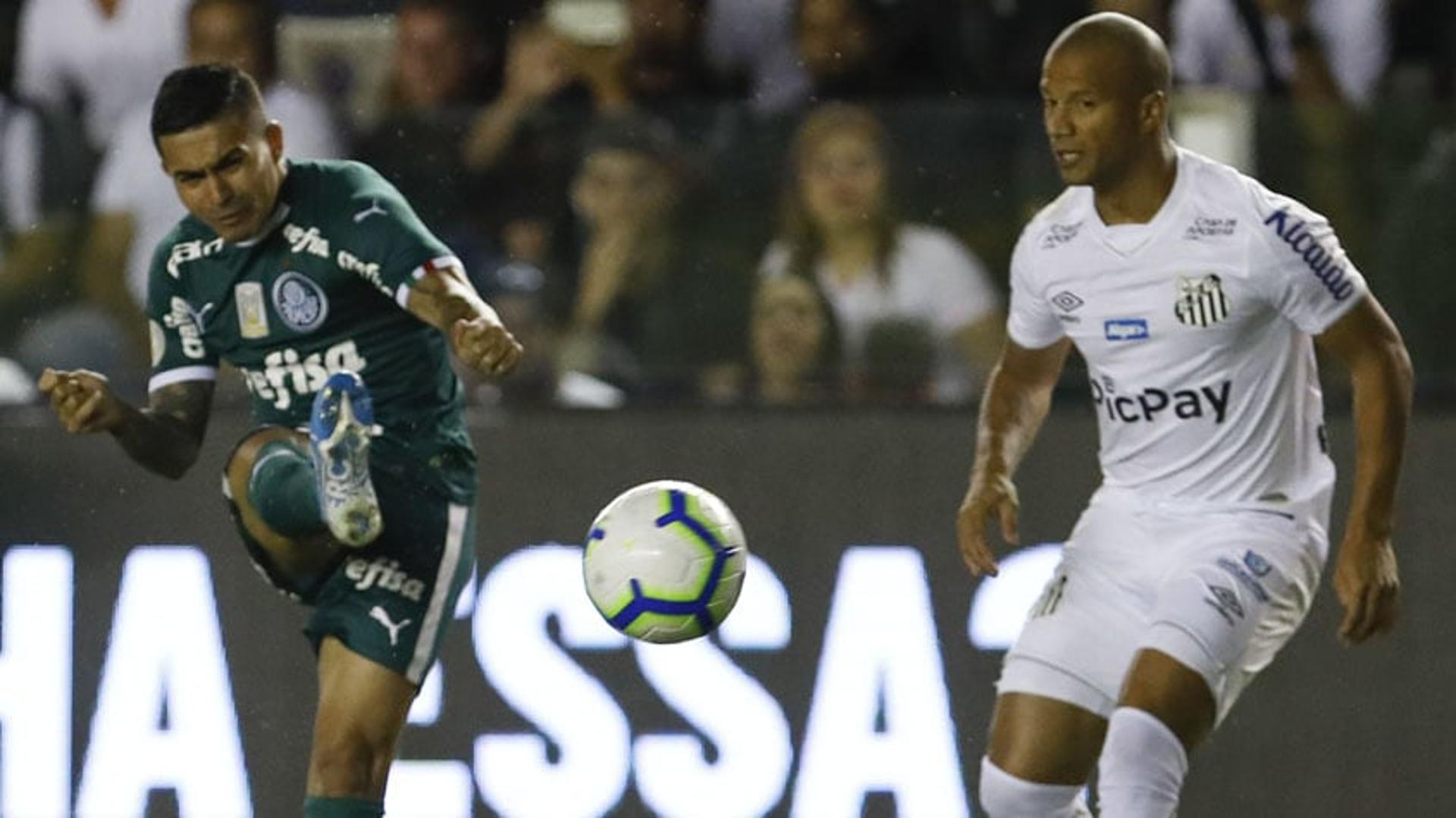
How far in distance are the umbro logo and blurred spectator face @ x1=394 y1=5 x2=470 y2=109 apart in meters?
2.75

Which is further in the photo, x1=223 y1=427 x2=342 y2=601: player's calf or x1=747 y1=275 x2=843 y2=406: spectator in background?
x1=747 y1=275 x2=843 y2=406: spectator in background

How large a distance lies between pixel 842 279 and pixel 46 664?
103 inches

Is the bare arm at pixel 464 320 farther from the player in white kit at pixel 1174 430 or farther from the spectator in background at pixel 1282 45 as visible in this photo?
the spectator in background at pixel 1282 45

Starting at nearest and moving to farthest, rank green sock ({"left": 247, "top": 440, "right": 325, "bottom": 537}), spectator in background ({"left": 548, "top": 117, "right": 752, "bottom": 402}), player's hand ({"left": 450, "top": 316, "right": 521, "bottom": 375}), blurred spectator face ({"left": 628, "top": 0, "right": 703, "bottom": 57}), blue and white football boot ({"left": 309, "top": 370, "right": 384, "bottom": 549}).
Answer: player's hand ({"left": 450, "top": 316, "right": 521, "bottom": 375}) → blue and white football boot ({"left": 309, "top": 370, "right": 384, "bottom": 549}) → green sock ({"left": 247, "top": 440, "right": 325, "bottom": 537}) → spectator in background ({"left": 548, "top": 117, "right": 752, "bottom": 402}) → blurred spectator face ({"left": 628, "top": 0, "right": 703, "bottom": 57})

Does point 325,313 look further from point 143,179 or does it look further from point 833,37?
point 833,37

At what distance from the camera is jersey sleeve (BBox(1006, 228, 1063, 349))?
679 cm

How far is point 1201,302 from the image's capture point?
6426mm

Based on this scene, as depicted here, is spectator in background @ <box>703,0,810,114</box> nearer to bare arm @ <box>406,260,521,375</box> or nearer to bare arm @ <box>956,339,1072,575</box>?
bare arm @ <box>956,339,1072,575</box>

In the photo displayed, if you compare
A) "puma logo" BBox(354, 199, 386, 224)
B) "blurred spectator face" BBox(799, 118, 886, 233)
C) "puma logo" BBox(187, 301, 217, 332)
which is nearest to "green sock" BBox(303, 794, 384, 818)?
"puma logo" BBox(187, 301, 217, 332)

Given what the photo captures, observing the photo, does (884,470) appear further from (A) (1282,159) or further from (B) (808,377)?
(A) (1282,159)

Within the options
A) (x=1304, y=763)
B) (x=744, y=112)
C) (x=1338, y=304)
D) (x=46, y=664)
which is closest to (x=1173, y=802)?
(x=1338, y=304)

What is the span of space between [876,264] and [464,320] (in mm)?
2403

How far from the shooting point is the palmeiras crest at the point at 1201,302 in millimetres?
6414

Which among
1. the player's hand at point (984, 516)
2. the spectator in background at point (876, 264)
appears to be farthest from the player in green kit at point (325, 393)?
the spectator in background at point (876, 264)
